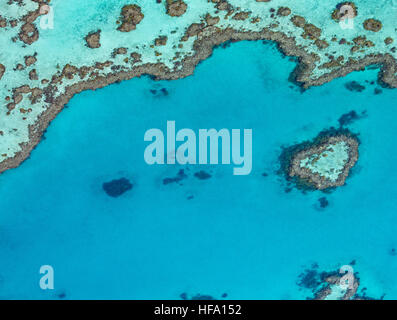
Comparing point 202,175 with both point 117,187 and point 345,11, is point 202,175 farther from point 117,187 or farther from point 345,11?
point 345,11

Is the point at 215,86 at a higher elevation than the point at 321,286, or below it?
higher

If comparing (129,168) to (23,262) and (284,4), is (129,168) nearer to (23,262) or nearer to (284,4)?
(23,262)

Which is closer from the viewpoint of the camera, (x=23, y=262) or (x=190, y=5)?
(x=190, y=5)

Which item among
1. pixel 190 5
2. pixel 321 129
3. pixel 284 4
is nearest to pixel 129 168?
pixel 190 5

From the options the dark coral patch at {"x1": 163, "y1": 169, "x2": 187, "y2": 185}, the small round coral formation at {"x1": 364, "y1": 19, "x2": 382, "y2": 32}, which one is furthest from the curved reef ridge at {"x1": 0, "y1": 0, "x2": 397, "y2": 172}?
the dark coral patch at {"x1": 163, "y1": 169, "x2": 187, "y2": 185}

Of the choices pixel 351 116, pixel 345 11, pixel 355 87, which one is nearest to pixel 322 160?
pixel 351 116

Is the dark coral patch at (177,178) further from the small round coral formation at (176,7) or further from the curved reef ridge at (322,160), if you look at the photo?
the small round coral formation at (176,7)
